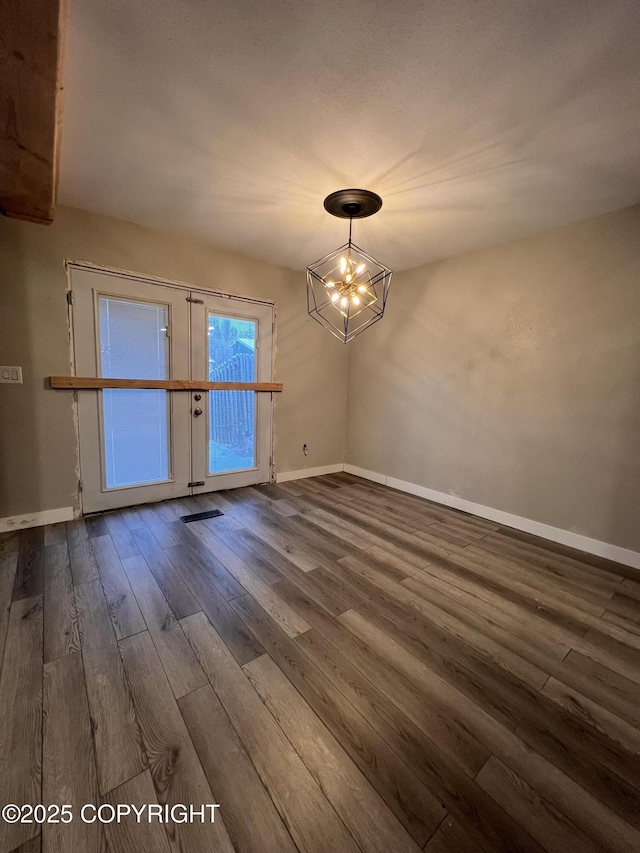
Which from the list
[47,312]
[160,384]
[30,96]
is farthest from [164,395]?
[30,96]

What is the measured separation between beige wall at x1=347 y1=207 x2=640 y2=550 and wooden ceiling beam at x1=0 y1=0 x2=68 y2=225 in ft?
10.0

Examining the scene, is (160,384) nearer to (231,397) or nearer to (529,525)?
(231,397)

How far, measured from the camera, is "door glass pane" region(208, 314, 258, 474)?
337 cm

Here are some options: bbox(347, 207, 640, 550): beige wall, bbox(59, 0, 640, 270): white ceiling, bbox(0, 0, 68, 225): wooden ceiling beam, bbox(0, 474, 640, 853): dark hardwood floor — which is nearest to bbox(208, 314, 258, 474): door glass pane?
bbox(59, 0, 640, 270): white ceiling

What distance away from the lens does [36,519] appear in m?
2.58

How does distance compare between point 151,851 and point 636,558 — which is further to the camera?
point 636,558

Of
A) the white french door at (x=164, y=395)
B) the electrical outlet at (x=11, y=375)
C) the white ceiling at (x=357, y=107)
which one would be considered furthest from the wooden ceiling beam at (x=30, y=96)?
the electrical outlet at (x=11, y=375)

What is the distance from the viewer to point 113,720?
1.14m

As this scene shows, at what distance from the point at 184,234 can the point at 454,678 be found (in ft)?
12.1

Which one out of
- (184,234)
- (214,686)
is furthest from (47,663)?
(184,234)

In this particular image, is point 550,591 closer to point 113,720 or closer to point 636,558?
point 636,558

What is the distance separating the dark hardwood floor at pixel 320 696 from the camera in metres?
0.91

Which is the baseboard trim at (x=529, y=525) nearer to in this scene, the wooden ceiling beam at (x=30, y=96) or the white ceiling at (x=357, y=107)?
the white ceiling at (x=357, y=107)

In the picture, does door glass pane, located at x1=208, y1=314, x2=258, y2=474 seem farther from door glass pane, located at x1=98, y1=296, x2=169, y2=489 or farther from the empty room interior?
door glass pane, located at x1=98, y1=296, x2=169, y2=489
